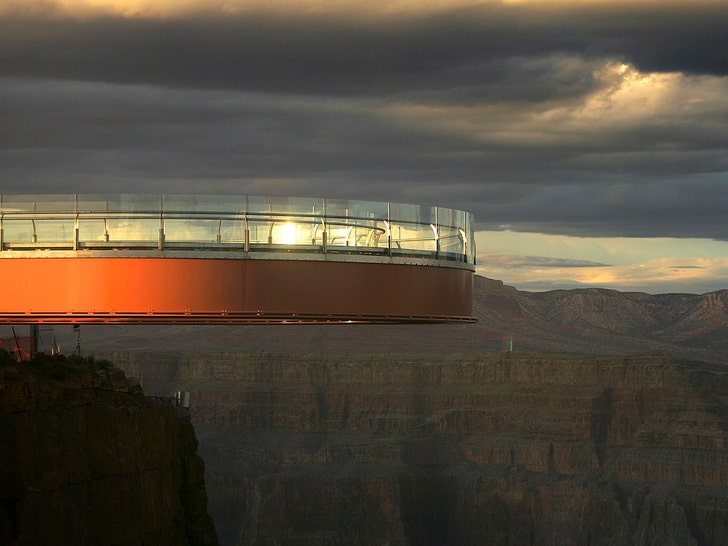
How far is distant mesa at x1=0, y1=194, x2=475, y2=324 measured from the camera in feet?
155

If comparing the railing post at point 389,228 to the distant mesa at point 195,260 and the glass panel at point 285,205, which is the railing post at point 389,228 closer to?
the distant mesa at point 195,260

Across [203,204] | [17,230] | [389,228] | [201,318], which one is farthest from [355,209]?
[17,230]

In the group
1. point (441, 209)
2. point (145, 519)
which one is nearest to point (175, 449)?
point (145, 519)

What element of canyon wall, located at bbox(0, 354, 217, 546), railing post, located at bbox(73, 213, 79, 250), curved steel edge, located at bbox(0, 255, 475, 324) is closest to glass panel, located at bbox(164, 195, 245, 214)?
curved steel edge, located at bbox(0, 255, 475, 324)

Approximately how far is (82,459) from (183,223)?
15590 millimetres

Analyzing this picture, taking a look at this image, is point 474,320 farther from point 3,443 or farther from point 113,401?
point 113,401

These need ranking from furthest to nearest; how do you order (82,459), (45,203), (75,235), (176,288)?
(82,459) < (45,203) < (75,235) < (176,288)

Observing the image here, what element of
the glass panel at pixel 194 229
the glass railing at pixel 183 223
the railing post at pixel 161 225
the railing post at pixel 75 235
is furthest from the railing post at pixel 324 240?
the railing post at pixel 75 235

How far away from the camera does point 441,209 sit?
1994 inches

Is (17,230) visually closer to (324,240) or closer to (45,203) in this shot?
(45,203)

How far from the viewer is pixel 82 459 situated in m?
60.5

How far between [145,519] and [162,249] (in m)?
24.8

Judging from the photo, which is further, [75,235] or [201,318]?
[201,318]

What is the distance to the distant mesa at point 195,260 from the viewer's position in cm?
4738
